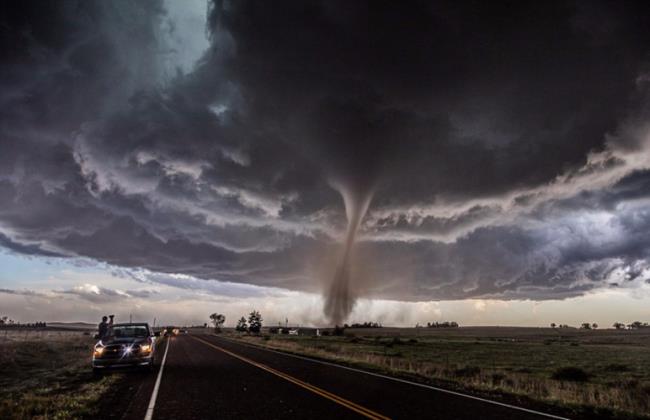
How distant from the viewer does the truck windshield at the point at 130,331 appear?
20312 millimetres

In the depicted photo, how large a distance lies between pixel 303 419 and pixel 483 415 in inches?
163

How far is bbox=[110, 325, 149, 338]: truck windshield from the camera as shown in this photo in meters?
20.3

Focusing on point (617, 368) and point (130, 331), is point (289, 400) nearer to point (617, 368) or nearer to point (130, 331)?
point (130, 331)

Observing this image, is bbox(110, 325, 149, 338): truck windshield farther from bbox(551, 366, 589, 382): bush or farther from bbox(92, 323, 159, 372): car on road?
bbox(551, 366, 589, 382): bush

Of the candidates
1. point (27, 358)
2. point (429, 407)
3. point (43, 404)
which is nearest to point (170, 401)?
point (43, 404)

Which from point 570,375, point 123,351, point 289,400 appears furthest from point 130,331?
point 570,375

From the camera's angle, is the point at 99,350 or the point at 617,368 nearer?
the point at 99,350

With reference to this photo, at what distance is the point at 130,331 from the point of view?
20781mm

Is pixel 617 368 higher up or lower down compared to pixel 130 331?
lower down

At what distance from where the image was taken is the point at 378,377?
18484mm

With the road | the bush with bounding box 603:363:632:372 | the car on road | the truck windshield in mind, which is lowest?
the bush with bounding box 603:363:632:372

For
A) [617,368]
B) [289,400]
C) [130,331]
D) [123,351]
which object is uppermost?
[130,331]

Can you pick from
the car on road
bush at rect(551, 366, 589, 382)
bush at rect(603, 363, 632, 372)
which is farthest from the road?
bush at rect(603, 363, 632, 372)

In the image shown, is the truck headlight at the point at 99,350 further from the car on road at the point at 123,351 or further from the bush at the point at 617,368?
the bush at the point at 617,368
